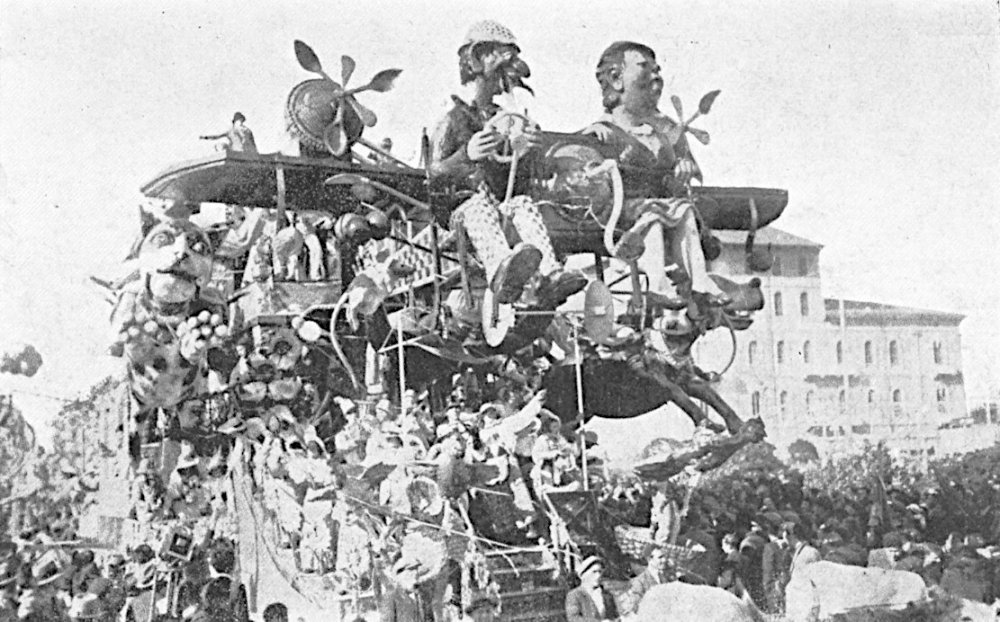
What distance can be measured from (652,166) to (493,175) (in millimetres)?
632

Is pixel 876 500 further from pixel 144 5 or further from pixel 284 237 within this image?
pixel 144 5

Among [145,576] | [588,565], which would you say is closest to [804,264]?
[588,565]

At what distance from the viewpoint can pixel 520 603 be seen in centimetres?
445

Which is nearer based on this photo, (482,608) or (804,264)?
(482,608)

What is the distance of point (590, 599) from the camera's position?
4488mm

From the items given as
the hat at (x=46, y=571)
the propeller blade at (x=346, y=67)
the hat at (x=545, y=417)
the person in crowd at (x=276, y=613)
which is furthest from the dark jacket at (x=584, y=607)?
the propeller blade at (x=346, y=67)

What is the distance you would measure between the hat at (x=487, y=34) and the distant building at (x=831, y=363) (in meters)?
1.14

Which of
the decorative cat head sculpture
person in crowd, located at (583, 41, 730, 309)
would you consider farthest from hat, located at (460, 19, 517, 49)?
the decorative cat head sculpture

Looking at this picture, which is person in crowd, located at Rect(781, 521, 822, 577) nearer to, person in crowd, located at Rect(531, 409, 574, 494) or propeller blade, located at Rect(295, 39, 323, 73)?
person in crowd, located at Rect(531, 409, 574, 494)

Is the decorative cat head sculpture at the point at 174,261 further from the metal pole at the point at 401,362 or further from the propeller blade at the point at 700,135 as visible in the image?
the propeller blade at the point at 700,135

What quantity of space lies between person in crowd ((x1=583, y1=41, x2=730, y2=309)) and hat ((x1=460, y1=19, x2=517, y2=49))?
0.41m

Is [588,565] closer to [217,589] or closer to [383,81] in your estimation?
[217,589]

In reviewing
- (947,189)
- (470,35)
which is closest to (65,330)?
(470,35)

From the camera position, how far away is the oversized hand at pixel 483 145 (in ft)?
15.9
